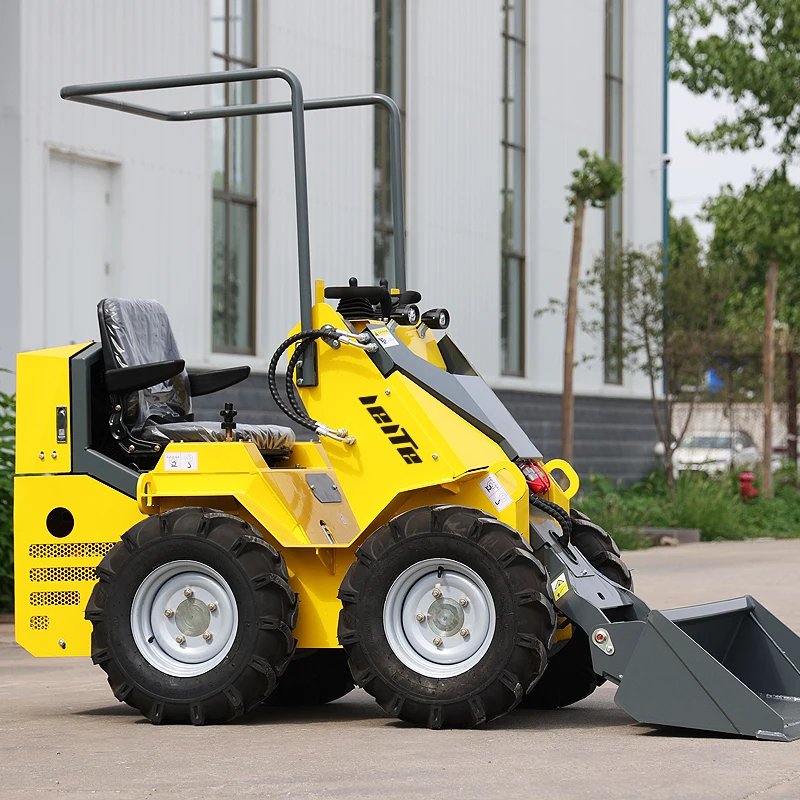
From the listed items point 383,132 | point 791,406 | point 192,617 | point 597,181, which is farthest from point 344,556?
point 791,406

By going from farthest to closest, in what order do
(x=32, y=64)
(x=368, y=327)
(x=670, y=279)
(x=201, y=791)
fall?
(x=670, y=279) → (x=32, y=64) → (x=368, y=327) → (x=201, y=791)

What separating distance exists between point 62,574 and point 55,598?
0.11 m

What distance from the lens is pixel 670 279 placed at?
919 inches

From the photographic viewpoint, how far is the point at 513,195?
82.1 feet

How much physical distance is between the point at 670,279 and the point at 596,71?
5.25 meters

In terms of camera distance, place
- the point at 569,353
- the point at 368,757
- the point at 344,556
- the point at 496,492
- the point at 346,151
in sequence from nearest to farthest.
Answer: the point at 368,757
the point at 496,492
the point at 344,556
the point at 346,151
the point at 569,353

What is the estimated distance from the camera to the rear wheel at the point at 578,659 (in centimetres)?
765

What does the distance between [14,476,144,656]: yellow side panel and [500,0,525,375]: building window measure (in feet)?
56.9

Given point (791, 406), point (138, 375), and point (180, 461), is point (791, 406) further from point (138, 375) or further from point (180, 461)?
point (180, 461)

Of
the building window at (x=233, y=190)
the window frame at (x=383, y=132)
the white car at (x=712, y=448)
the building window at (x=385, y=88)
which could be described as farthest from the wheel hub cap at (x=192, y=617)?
the white car at (x=712, y=448)

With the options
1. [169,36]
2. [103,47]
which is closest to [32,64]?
[103,47]

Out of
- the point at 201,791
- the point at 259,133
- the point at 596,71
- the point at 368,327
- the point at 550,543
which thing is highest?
the point at 596,71

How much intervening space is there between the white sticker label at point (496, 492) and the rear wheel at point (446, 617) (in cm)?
24

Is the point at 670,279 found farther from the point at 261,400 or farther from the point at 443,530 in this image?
the point at 443,530
